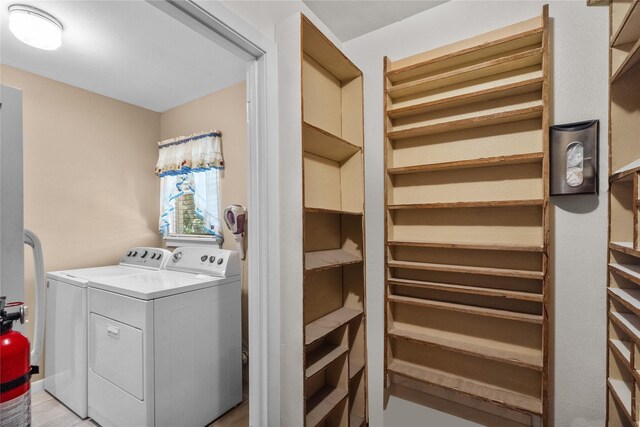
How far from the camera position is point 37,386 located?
2.36m

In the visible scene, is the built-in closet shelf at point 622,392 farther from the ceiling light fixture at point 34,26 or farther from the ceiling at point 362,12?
the ceiling light fixture at point 34,26

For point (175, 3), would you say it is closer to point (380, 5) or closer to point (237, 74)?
point (380, 5)

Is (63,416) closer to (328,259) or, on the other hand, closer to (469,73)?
(328,259)

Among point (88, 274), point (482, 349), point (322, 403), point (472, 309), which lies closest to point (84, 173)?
point (88, 274)

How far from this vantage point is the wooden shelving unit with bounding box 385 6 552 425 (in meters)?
1.37

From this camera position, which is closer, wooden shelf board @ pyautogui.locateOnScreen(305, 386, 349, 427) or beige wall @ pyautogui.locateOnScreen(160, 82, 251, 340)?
wooden shelf board @ pyautogui.locateOnScreen(305, 386, 349, 427)

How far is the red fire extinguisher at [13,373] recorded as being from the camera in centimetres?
78

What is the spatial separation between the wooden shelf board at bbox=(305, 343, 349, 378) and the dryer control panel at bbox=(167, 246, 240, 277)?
34.6 inches

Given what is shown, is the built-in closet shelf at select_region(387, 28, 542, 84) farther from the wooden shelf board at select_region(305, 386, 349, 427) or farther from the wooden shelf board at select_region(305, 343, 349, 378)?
the wooden shelf board at select_region(305, 386, 349, 427)

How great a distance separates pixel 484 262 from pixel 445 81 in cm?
96

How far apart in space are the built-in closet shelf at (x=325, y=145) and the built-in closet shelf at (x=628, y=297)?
1300 mm

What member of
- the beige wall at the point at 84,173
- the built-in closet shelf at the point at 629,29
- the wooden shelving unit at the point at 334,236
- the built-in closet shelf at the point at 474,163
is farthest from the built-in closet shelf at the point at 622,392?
the beige wall at the point at 84,173

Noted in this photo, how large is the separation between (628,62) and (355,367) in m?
1.89

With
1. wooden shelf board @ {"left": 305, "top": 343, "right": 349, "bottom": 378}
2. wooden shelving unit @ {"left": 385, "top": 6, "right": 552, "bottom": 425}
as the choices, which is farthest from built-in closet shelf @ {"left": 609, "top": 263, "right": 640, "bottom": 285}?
wooden shelf board @ {"left": 305, "top": 343, "right": 349, "bottom": 378}
